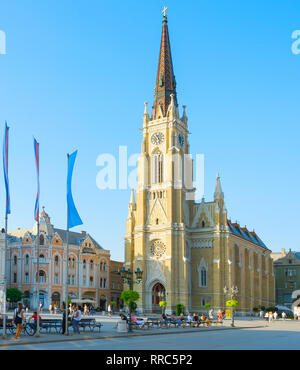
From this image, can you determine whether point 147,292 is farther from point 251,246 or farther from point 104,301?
point 251,246

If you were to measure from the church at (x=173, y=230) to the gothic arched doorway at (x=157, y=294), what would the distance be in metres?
0.16

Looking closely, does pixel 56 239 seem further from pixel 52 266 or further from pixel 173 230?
pixel 173 230

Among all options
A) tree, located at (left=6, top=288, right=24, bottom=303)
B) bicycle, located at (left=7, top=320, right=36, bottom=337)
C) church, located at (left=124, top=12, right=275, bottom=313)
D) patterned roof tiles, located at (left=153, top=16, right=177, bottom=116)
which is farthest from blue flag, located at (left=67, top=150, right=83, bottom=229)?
patterned roof tiles, located at (left=153, top=16, right=177, bottom=116)

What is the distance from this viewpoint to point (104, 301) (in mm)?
94188

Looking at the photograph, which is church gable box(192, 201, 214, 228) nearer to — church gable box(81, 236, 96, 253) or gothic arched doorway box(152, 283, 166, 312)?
gothic arched doorway box(152, 283, 166, 312)

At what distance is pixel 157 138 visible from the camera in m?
86.8

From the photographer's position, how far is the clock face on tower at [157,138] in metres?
86.2

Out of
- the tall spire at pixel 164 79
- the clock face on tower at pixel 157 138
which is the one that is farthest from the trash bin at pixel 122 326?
the tall spire at pixel 164 79

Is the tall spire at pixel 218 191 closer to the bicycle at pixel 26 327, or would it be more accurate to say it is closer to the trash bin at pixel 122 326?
the trash bin at pixel 122 326

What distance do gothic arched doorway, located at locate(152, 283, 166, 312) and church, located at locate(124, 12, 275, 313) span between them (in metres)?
0.16

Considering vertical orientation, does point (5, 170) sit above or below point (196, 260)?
above

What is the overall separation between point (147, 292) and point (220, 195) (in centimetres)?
2000

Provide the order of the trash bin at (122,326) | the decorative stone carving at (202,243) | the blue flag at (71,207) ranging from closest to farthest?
the blue flag at (71,207) → the trash bin at (122,326) → the decorative stone carving at (202,243)
